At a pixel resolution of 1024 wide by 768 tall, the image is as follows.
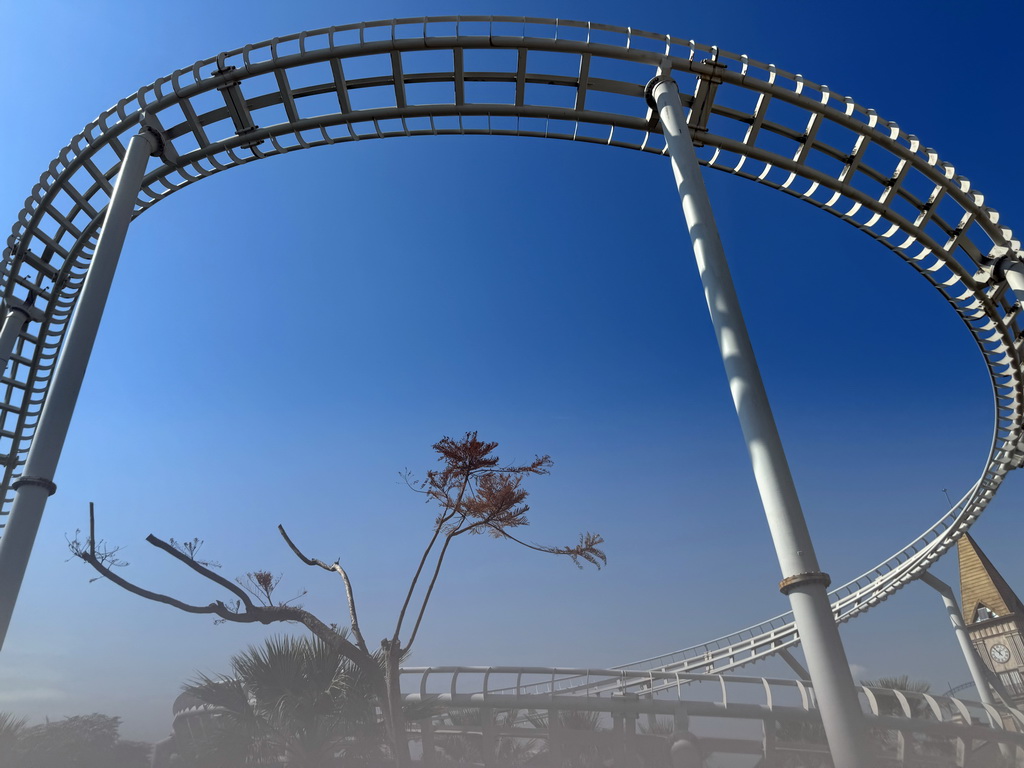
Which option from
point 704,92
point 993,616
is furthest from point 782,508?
point 993,616

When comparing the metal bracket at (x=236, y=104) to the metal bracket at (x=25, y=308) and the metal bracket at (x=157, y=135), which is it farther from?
the metal bracket at (x=25, y=308)

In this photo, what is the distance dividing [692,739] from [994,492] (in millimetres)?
15246

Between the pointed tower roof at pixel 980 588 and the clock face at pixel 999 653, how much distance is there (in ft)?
7.74

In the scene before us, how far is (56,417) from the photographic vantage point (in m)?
7.53

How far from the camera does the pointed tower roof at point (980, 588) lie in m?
52.6

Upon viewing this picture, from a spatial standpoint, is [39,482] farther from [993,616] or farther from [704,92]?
[993,616]

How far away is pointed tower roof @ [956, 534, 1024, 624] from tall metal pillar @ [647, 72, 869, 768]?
196 feet

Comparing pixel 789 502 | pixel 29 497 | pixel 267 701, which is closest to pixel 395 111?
pixel 29 497

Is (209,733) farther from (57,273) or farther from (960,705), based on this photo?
(960,705)

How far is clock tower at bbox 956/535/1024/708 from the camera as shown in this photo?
165 ft

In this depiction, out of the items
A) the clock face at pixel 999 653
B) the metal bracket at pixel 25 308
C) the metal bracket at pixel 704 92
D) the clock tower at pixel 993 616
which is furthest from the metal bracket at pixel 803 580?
the clock face at pixel 999 653

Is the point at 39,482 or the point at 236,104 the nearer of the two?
the point at 39,482

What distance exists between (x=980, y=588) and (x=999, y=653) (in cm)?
535

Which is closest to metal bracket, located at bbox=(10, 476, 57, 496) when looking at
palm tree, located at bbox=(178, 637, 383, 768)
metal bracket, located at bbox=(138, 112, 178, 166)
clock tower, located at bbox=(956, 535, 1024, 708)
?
palm tree, located at bbox=(178, 637, 383, 768)
